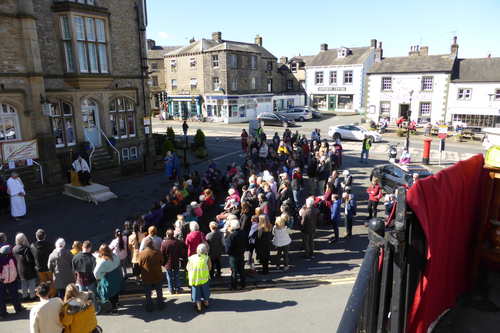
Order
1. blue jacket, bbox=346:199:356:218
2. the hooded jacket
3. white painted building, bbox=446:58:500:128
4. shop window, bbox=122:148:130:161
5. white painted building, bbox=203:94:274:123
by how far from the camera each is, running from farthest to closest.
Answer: white painted building, bbox=203:94:274:123 → white painted building, bbox=446:58:500:128 → shop window, bbox=122:148:130:161 → blue jacket, bbox=346:199:356:218 → the hooded jacket

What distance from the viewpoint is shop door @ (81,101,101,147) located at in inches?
755

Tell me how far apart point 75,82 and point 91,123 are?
268 centimetres

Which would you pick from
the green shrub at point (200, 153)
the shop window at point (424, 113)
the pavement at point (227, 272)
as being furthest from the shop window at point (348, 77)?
the pavement at point (227, 272)

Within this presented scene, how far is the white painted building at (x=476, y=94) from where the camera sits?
109ft

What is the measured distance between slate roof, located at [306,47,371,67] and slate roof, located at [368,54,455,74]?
36.5ft

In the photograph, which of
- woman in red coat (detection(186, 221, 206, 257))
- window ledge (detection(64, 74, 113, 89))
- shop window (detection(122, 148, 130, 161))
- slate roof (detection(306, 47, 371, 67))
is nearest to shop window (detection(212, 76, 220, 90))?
slate roof (detection(306, 47, 371, 67))

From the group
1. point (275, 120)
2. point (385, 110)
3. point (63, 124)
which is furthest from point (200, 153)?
point (385, 110)

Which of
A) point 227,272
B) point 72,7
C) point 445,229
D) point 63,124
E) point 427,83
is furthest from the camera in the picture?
point 427,83

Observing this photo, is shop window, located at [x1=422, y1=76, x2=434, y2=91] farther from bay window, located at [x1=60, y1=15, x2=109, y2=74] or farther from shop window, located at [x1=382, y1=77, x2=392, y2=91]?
bay window, located at [x1=60, y1=15, x2=109, y2=74]

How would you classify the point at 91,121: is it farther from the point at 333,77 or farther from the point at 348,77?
the point at 333,77

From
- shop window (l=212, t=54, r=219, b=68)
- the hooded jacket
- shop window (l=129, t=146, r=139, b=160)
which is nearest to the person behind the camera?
the hooded jacket

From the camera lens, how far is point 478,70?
34.6 m

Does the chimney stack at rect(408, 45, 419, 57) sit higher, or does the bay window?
the chimney stack at rect(408, 45, 419, 57)

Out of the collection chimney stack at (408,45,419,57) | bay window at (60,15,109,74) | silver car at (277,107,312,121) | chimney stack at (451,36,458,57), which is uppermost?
chimney stack at (408,45,419,57)
